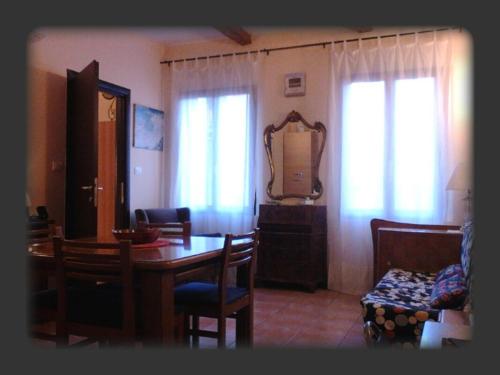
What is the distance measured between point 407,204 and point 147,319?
3.19 metres

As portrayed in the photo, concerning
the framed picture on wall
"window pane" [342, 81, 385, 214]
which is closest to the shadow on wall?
the framed picture on wall

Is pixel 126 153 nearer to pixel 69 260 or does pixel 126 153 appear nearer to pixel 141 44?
pixel 141 44

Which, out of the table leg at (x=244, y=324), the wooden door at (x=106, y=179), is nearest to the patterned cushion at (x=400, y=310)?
the table leg at (x=244, y=324)

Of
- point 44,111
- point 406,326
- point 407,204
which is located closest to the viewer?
point 406,326

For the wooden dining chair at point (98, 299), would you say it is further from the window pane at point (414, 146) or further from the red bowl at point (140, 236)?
the window pane at point (414, 146)

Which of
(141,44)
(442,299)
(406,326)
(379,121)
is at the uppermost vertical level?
(141,44)

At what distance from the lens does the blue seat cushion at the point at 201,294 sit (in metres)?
2.21

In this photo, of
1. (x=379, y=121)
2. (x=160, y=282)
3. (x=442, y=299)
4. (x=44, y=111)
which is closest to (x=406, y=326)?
(x=442, y=299)

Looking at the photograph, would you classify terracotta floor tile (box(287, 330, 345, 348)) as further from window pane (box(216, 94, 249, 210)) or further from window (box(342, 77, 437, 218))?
window pane (box(216, 94, 249, 210))

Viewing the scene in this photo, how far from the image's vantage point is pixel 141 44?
200 inches

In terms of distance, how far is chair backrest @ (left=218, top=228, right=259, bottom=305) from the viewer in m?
2.12

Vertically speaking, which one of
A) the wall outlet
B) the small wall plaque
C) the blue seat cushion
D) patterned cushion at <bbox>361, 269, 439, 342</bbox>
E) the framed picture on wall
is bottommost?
patterned cushion at <bbox>361, 269, 439, 342</bbox>

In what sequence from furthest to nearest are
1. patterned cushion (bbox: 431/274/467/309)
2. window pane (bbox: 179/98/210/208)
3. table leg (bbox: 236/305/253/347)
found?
window pane (bbox: 179/98/210/208)
table leg (bbox: 236/305/253/347)
patterned cushion (bbox: 431/274/467/309)

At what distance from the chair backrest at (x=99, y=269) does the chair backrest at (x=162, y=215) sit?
105 inches
